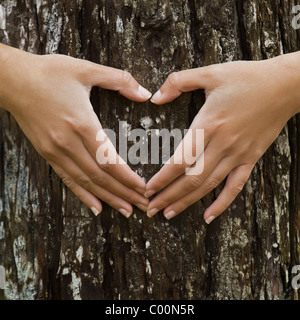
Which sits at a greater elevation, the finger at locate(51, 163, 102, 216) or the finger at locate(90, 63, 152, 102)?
the finger at locate(90, 63, 152, 102)

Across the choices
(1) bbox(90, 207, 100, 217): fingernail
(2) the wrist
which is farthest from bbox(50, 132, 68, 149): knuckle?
(2) the wrist

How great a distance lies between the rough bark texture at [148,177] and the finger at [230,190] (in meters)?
0.04

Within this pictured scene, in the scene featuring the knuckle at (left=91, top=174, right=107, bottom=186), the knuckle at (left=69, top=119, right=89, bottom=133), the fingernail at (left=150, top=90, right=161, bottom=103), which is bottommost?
the knuckle at (left=91, top=174, right=107, bottom=186)

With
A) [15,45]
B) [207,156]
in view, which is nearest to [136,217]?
[207,156]

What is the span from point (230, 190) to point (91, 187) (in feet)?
1.51

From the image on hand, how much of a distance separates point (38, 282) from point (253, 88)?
1.02 meters

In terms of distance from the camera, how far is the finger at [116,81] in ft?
4.37

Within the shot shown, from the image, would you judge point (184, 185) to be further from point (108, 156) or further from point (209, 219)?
point (108, 156)

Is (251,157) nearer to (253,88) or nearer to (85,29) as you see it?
(253,88)

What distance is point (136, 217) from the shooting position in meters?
1.43

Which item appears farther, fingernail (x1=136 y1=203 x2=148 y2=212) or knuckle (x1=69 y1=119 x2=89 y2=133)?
fingernail (x1=136 y1=203 x2=148 y2=212)

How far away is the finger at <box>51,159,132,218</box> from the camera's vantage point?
1396mm

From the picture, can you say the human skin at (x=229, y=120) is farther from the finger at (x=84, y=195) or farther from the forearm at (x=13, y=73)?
the forearm at (x=13, y=73)

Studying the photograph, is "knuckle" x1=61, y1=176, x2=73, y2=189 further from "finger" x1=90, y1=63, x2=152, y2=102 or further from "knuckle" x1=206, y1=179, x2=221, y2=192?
"knuckle" x1=206, y1=179, x2=221, y2=192
